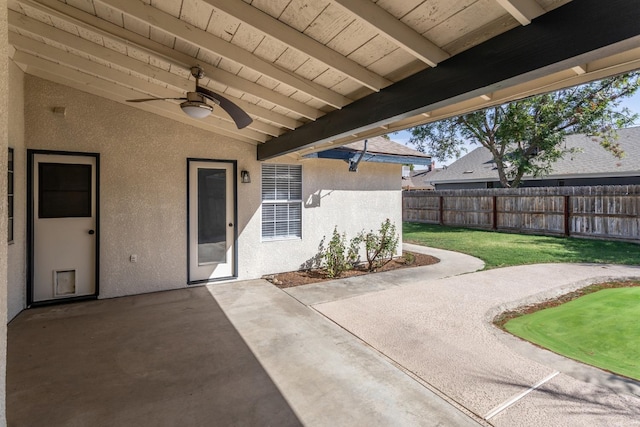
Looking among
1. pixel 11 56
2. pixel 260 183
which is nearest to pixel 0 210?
pixel 11 56

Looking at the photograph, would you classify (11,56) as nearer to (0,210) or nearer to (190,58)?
(190,58)

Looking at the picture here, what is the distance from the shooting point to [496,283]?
20.1 ft

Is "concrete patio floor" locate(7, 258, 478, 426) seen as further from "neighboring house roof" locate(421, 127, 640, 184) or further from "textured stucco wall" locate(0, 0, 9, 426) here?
"neighboring house roof" locate(421, 127, 640, 184)

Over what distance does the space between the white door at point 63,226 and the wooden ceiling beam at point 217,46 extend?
3.54 meters

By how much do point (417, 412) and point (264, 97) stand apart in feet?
12.3

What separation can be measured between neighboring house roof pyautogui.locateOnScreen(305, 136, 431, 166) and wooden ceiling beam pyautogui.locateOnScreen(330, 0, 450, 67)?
3.74 m

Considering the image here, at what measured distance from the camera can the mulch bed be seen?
648 centimetres

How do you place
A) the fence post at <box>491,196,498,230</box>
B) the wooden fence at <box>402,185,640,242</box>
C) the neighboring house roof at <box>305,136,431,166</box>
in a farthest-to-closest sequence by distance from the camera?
the fence post at <box>491,196,498,230</box>
the wooden fence at <box>402,185,640,242</box>
the neighboring house roof at <box>305,136,431,166</box>

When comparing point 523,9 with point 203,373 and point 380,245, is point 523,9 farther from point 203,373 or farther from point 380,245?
point 380,245

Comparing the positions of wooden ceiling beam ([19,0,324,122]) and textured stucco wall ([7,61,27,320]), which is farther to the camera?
textured stucco wall ([7,61,27,320])

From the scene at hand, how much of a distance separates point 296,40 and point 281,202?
14.6 ft

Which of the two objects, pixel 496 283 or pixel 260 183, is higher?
pixel 260 183

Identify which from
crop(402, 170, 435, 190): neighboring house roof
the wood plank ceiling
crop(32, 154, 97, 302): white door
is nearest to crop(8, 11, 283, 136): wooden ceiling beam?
the wood plank ceiling

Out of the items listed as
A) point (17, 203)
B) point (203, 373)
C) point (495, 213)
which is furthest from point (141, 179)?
point (495, 213)
